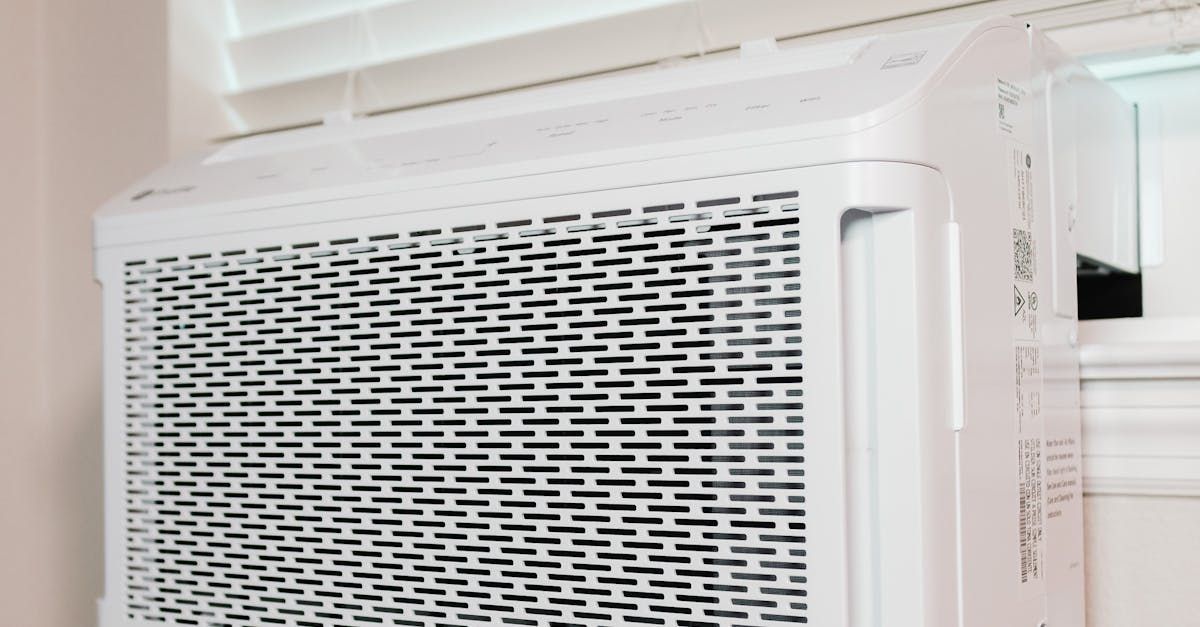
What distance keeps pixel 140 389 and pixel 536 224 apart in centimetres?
32

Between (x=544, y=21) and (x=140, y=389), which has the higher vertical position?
(x=544, y=21)

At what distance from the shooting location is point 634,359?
0.56m

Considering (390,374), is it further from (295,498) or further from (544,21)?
(544,21)

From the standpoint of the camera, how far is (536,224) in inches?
23.5

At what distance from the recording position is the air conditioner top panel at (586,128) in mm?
546
